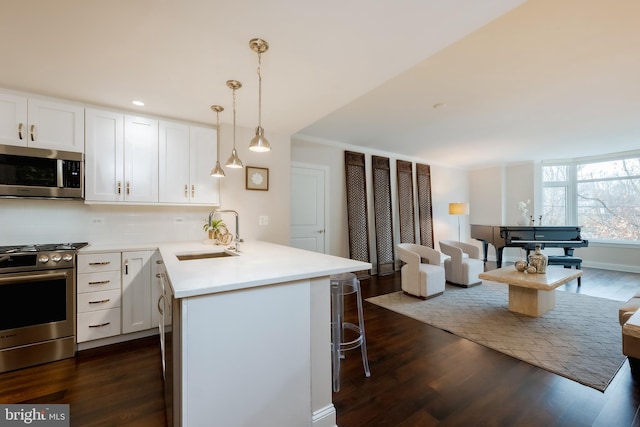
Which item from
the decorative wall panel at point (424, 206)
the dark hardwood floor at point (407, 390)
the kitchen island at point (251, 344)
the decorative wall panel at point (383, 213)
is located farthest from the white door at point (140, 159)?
the decorative wall panel at point (424, 206)

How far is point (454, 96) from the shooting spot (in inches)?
117

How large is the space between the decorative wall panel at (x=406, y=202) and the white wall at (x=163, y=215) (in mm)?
3068

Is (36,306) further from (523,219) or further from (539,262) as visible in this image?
(523,219)

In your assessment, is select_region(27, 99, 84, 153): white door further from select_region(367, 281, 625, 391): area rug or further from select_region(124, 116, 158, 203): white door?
select_region(367, 281, 625, 391): area rug

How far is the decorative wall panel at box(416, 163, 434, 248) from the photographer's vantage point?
6.16m

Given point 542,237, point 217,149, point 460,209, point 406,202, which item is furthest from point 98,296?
point 542,237

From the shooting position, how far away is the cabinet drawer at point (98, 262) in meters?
2.36

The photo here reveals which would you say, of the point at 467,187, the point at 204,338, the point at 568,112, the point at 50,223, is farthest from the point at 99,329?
the point at 467,187

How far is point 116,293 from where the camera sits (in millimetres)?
2500

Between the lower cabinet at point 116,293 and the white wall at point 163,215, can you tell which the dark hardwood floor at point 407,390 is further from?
the white wall at point 163,215

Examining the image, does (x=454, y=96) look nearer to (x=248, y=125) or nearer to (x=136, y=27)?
(x=248, y=125)

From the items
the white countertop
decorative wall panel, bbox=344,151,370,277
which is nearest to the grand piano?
decorative wall panel, bbox=344,151,370,277

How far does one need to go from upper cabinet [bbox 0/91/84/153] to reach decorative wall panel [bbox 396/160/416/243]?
16.9ft

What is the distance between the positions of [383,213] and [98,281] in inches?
176
